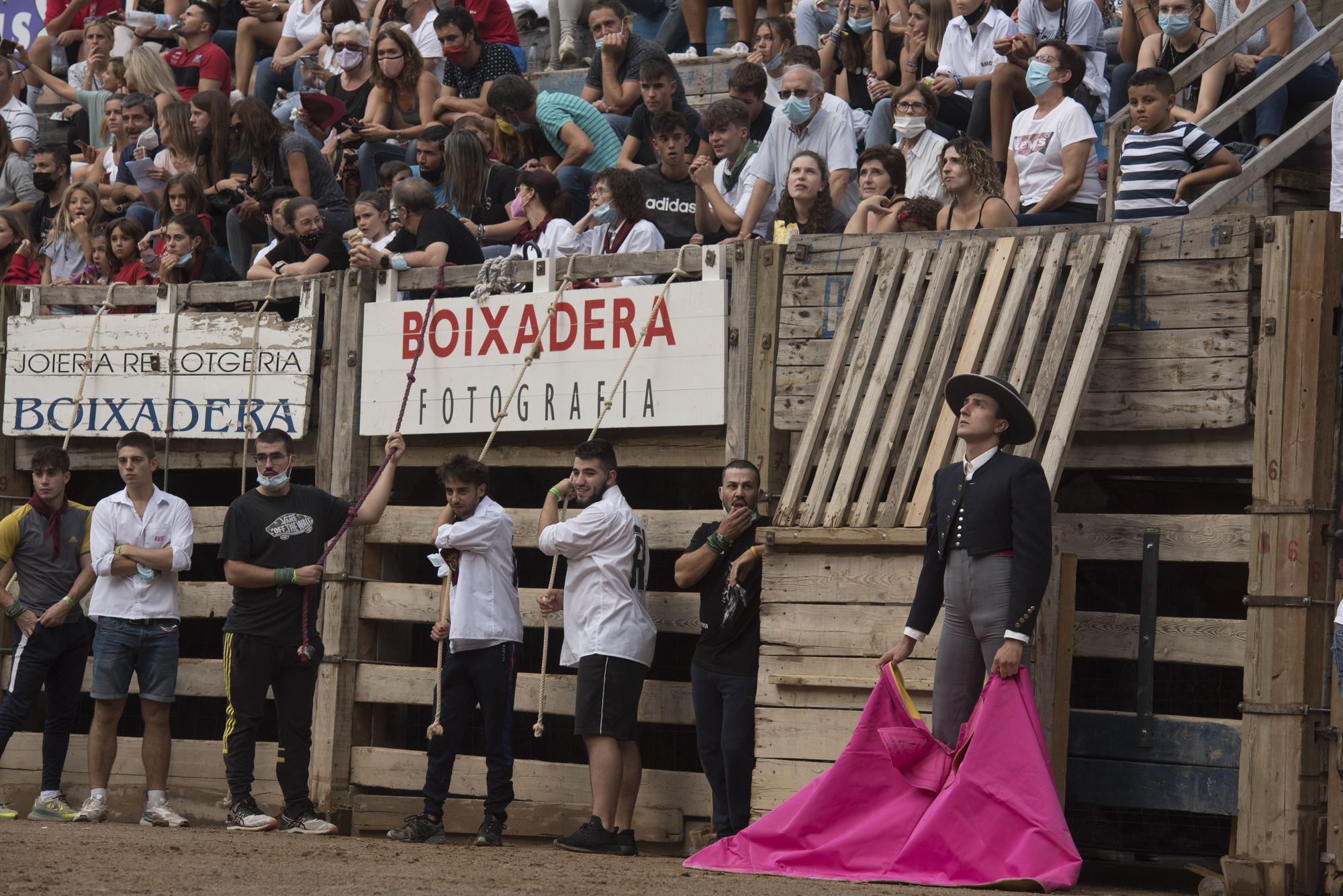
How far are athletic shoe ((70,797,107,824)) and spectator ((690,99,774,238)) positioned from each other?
458 centimetres

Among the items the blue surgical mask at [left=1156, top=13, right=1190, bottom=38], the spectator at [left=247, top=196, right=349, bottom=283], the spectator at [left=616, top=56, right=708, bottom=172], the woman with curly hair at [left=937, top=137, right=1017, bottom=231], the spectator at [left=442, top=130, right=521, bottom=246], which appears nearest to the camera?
the woman with curly hair at [left=937, top=137, right=1017, bottom=231]

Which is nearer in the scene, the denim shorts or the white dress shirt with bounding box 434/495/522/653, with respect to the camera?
the white dress shirt with bounding box 434/495/522/653

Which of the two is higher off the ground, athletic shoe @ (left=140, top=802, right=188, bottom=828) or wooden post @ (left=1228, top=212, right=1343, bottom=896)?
wooden post @ (left=1228, top=212, right=1343, bottom=896)

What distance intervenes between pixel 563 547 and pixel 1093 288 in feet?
8.78

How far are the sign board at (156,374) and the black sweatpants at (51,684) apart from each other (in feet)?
4.32

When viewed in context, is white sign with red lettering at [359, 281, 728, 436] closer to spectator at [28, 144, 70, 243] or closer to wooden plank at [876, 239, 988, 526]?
wooden plank at [876, 239, 988, 526]

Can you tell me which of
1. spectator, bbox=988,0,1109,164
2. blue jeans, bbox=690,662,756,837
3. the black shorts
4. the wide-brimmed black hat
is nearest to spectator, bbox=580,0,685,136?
spectator, bbox=988,0,1109,164

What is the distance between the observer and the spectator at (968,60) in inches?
460

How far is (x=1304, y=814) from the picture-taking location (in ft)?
24.4

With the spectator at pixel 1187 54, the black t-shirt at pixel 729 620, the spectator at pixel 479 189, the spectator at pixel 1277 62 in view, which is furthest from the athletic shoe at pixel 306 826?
the spectator at pixel 1277 62

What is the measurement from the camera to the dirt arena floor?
6.81 metres

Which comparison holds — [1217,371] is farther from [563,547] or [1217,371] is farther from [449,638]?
[449,638]

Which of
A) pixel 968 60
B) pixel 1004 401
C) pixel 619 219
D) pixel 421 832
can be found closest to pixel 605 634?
pixel 421 832

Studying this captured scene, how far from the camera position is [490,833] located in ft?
29.1
